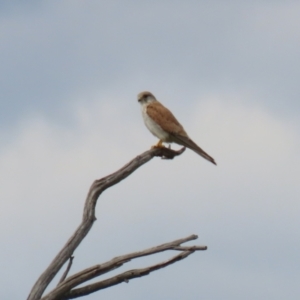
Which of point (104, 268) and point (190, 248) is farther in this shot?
point (190, 248)

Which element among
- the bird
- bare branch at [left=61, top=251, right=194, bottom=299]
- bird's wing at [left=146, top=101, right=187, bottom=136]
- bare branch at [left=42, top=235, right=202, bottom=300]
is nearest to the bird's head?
the bird

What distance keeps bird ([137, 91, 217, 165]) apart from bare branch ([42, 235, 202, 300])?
8.56ft

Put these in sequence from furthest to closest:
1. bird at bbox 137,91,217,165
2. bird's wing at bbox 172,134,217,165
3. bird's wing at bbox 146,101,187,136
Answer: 1. bird's wing at bbox 146,101,187,136
2. bird at bbox 137,91,217,165
3. bird's wing at bbox 172,134,217,165

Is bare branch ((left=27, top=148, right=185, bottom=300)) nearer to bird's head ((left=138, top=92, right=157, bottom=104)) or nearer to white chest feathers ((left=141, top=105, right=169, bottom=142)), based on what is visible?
white chest feathers ((left=141, top=105, right=169, bottom=142))

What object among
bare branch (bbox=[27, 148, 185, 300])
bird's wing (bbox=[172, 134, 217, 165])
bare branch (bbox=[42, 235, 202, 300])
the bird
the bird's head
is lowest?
bare branch (bbox=[42, 235, 202, 300])

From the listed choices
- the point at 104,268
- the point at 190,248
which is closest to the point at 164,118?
the point at 190,248

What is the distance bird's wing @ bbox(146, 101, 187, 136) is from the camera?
10.2 m

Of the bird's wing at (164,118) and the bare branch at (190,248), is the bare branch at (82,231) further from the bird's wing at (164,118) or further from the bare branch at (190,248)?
the bird's wing at (164,118)

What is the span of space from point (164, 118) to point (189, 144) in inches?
36.8

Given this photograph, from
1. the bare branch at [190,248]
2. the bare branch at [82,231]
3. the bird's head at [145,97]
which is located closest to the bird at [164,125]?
the bird's head at [145,97]

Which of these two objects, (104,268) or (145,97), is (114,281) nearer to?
(104,268)

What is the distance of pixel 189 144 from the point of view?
966 centimetres

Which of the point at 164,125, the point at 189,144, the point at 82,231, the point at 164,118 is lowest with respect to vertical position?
the point at 82,231

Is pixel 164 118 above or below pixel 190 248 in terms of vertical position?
above
